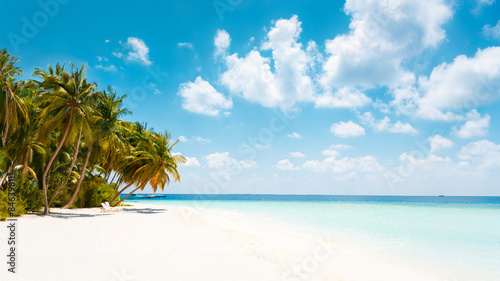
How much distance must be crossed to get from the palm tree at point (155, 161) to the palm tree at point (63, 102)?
20.6ft

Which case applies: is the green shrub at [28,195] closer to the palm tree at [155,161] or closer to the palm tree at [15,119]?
the palm tree at [15,119]

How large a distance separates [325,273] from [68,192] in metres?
22.4

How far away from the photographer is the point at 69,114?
15.8 m

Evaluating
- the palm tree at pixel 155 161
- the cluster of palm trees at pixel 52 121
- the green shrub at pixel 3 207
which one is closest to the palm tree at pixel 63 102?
the cluster of palm trees at pixel 52 121

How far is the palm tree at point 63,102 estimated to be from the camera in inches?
595

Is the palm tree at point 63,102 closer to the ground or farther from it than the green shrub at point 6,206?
farther from it

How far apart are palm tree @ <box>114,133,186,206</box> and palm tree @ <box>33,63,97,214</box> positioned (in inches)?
247

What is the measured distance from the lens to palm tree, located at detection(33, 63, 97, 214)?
49.6 ft

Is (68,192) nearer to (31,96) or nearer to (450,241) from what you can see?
(31,96)

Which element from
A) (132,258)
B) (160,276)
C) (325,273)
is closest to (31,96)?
(132,258)

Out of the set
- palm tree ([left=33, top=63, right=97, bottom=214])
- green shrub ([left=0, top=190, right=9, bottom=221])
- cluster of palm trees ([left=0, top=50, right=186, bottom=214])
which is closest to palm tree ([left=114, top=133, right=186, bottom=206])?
cluster of palm trees ([left=0, top=50, right=186, bottom=214])

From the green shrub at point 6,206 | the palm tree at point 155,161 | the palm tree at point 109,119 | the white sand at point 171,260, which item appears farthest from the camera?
the palm tree at point 155,161

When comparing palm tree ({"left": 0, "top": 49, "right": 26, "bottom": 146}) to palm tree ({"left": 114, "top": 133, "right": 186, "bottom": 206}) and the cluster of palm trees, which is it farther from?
palm tree ({"left": 114, "top": 133, "right": 186, "bottom": 206})

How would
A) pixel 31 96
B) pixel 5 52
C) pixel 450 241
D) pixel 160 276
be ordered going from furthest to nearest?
pixel 31 96 → pixel 5 52 → pixel 450 241 → pixel 160 276
